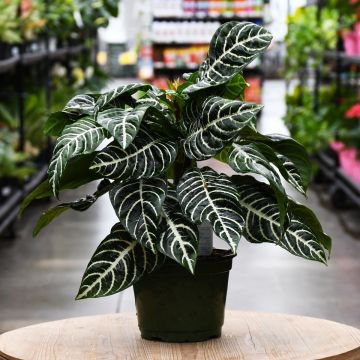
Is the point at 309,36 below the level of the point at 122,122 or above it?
below

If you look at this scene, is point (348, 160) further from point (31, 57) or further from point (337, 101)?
point (31, 57)

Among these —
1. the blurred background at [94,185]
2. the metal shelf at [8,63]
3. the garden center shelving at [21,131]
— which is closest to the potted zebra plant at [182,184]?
the blurred background at [94,185]

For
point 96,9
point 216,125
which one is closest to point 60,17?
point 96,9

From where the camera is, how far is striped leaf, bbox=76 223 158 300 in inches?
68.4

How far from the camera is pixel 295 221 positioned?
183 cm

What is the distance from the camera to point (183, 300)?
1818mm

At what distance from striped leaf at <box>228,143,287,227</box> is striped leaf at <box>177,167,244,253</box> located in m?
0.05

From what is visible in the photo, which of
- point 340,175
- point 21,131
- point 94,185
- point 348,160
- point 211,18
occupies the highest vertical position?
point 21,131


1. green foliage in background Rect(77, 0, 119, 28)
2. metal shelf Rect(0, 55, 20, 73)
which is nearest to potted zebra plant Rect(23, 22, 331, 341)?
metal shelf Rect(0, 55, 20, 73)

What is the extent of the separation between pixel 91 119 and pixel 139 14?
13.3m

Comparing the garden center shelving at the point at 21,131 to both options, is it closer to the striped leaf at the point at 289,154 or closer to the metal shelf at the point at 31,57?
the metal shelf at the point at 31,57

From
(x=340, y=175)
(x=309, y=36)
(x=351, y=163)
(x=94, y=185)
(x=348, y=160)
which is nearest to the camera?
(x=351, y=163)

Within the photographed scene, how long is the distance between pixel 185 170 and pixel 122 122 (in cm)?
26

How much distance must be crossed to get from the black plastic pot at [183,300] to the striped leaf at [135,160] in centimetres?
19
